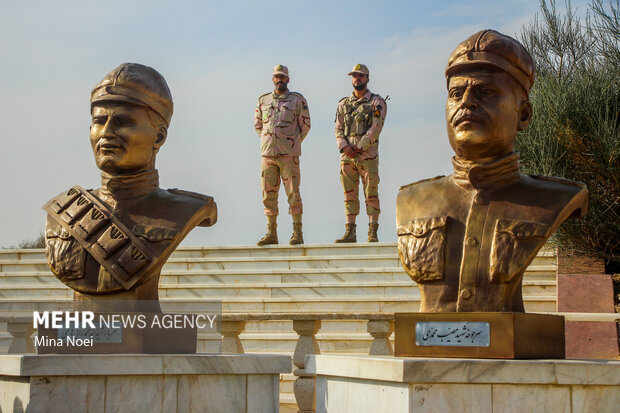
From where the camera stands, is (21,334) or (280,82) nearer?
(21,334)

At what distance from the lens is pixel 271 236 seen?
13148 millimetres

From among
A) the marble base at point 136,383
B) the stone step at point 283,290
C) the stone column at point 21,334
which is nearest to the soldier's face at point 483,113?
the marble base at point 136,383

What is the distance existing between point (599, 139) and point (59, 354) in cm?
743

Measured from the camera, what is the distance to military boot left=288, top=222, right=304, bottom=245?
1298cm

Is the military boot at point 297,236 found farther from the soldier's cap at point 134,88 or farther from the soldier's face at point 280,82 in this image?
the soldier's cap at point 134,88

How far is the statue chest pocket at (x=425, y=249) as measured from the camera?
5.18 m

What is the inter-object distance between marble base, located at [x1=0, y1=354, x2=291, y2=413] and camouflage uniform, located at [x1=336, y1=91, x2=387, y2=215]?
719cm

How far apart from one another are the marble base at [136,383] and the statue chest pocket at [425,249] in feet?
3.61

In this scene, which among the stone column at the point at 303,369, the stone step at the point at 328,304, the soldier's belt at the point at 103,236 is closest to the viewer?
the soldier's belt at the point at 103,236

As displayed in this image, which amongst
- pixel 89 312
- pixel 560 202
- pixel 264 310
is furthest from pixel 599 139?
pixel 89 312

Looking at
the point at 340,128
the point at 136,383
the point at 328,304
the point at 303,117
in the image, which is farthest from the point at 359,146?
the point at 136,383

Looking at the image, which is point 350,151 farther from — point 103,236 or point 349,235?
point 103,236

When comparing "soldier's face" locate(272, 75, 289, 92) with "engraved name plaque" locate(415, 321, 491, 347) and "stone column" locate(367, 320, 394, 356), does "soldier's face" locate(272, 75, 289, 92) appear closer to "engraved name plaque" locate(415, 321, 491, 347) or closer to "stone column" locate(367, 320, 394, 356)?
"stone column" locate(367, 320, 394, 356)

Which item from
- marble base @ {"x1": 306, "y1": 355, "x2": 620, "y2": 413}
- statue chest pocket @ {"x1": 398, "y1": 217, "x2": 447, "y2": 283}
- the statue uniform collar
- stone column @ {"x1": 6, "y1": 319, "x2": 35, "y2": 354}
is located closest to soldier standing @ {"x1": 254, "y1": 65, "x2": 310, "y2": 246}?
the statue uniform collar
